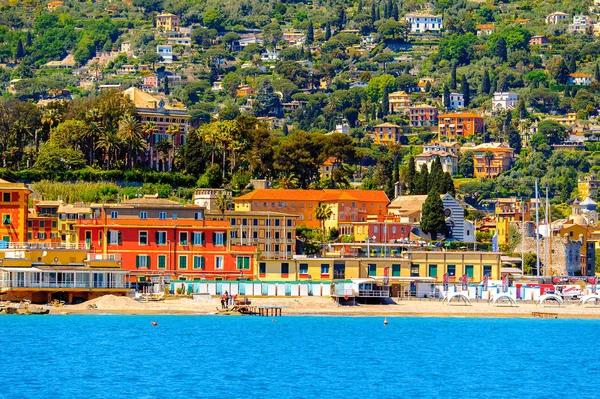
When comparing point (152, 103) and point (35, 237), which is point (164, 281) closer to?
point (35, 237)

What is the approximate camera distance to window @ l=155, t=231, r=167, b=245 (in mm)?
106938

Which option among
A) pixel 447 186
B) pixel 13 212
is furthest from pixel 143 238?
pixel 447 186

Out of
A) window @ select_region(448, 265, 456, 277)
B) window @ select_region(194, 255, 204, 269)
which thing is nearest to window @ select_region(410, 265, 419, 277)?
window @ select_region(448, 265, 456, 277)

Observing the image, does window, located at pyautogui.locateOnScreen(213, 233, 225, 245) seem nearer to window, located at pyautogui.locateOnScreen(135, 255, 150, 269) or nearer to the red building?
the red building

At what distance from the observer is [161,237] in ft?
351

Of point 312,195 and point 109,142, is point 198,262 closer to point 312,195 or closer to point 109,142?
point 312,195

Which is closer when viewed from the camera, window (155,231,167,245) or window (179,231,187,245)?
window (155,231,167,245)

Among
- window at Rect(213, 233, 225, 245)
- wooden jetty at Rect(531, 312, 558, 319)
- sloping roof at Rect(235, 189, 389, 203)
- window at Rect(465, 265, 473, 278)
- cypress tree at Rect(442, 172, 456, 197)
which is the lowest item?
wooden jetty at Rect(531, 312, 558, 319)

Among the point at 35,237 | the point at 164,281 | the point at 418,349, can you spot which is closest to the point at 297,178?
the point at 35,237

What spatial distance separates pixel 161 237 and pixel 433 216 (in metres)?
28.5

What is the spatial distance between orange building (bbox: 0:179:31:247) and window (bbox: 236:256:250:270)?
14089mm

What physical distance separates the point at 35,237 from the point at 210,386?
52768 mm

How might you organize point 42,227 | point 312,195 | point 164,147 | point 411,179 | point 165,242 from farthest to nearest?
point 411,179 → point 164,147 → point 312,195 → point 42,227 → point 165,242

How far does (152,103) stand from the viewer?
155 metres
